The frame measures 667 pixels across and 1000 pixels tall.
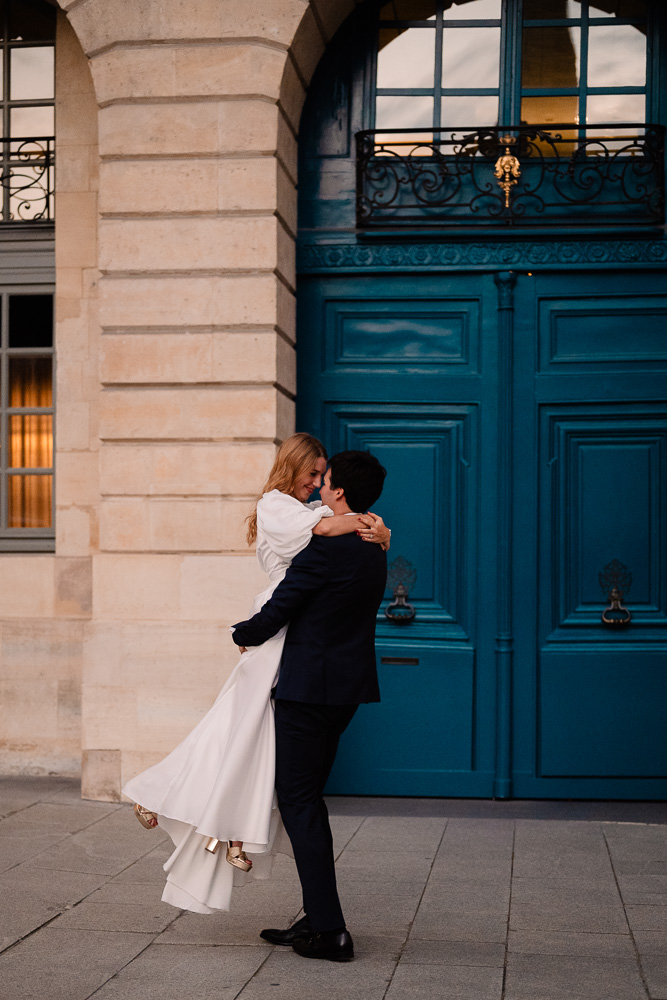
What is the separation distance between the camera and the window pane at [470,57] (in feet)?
24.3

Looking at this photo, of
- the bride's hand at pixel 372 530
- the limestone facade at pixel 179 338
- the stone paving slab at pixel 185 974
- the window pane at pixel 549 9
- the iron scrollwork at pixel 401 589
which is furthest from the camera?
the window pane at pixel 549 9

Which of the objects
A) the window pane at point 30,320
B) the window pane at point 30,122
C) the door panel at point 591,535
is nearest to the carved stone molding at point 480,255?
the door panel at point 591,535

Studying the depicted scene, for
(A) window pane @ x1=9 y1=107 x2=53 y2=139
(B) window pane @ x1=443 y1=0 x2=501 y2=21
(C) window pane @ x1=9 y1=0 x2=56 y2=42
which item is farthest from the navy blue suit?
(C) window pane @ x1=9 y1=0 x2=56 y2=42

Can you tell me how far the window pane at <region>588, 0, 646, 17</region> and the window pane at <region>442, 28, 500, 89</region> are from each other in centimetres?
64

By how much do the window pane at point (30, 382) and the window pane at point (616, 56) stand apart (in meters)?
4.08

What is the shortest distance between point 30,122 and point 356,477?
4832 mm

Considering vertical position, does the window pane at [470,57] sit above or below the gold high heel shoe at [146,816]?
above

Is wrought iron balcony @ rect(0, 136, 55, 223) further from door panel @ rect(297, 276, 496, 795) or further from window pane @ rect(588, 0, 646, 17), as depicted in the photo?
window pane @ rect(588, 0, 646, 17)

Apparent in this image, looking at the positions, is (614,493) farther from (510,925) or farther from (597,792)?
(510,925)

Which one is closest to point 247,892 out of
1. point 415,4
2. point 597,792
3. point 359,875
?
point 359,875

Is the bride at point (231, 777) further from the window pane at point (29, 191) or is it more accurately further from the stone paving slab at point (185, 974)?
the window pane at point (29, 191)

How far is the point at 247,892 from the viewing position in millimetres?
5281

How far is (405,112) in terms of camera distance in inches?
295

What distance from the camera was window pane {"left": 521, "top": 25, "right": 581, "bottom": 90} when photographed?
24.2ft
